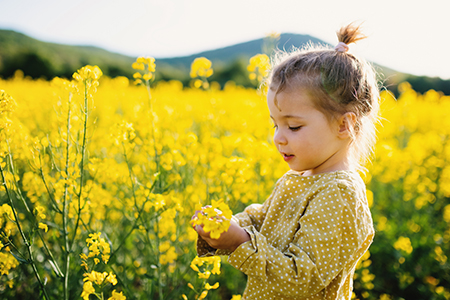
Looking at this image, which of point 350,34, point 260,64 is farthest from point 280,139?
point 260,64

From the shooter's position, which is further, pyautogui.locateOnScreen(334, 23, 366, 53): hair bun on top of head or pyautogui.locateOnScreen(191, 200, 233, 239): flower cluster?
pyautogui.locateOnScreen(334, 23, 366, 53): hair bun on top of head

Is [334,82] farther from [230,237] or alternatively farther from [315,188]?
[230,237]

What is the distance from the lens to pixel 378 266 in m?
2.81

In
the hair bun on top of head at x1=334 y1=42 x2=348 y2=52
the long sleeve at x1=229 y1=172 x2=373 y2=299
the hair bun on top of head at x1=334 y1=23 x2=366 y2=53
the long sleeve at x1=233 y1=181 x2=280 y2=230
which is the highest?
the hair bun on top of head at x1=334 y1=23 x2=366 y2=53

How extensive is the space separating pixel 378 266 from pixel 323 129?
2128 mm

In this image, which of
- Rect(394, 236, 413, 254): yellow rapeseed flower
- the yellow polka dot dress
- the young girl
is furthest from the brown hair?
Rect(394, 236, 413, 254): yellow rapeseed flower

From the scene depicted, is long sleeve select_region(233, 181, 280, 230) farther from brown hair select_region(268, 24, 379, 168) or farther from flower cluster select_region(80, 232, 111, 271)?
flower cluster select_region(80, 232, 111, 271)

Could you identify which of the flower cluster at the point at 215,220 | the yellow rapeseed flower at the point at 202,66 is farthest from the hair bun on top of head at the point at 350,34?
the yellow rapeseed flower at the point at 202,66

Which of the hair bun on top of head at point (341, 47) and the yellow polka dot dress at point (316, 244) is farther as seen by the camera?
the hair bun on top of head at point (341, 47)

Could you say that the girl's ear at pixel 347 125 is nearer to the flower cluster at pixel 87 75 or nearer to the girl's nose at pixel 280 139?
the girl's nose at pixel 280 139

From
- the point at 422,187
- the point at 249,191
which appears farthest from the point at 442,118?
the point at 249,191

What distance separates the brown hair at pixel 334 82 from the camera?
1.19 m

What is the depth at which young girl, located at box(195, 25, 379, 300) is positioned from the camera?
1.07 meters

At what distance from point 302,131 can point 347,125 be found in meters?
0.18
